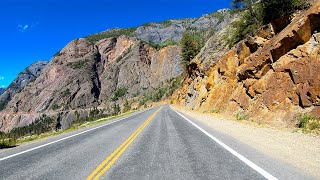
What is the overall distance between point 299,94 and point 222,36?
38.2m

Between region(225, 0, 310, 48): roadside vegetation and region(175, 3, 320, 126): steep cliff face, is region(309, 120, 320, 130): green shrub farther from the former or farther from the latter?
region(225, 0, 310, 48): roadside vegetation

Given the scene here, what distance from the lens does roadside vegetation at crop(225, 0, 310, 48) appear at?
25.7 m

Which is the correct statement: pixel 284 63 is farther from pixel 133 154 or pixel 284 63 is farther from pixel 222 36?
pixel 222 36

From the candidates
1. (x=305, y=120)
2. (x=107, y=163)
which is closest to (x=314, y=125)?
(x=305, y=120)

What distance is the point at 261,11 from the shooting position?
2959cm

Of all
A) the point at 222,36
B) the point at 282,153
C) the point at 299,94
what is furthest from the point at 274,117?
the point at 222,36

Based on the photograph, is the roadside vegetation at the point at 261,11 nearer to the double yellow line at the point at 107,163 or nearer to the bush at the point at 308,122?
the bush at the point at 308,122

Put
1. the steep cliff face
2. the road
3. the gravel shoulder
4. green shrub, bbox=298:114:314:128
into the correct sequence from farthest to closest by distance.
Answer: the steep cliff face < green shrub, bbox=298:114:314:128 < the gravel shoulder < the road

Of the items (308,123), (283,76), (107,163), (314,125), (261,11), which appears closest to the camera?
(107,163)

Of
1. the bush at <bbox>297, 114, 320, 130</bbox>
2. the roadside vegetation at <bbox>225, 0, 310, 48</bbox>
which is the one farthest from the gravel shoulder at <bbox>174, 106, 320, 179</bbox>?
the roadside vegetation at <bbox>225, 0, 310, 48</bbox>

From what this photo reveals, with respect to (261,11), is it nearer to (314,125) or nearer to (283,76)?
(283,76)

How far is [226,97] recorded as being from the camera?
33.6 metres

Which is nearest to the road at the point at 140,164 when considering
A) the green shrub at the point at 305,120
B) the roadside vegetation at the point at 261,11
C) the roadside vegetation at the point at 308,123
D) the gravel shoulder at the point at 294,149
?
the gravel shoulder at the point at 294,149

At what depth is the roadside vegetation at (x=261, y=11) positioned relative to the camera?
84.4 feet
